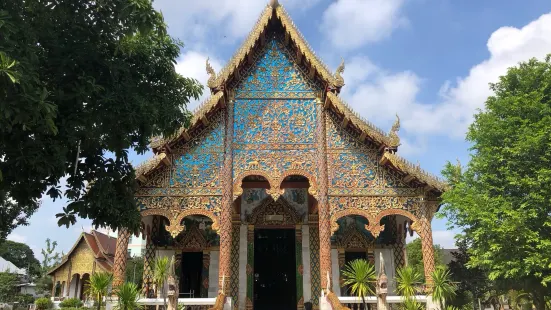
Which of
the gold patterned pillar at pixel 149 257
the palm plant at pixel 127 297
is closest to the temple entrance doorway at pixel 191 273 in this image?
the gold patterned pillar at pixel 149 257

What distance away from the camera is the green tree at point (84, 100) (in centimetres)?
477

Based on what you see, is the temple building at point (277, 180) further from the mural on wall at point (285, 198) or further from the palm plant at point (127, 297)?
the palm plant at point (127, 297)

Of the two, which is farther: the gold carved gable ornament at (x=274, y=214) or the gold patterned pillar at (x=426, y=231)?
the gold carved gable ornament at (x=274, y=214)

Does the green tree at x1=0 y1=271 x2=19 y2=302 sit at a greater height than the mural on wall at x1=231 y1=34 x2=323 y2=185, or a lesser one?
lesser

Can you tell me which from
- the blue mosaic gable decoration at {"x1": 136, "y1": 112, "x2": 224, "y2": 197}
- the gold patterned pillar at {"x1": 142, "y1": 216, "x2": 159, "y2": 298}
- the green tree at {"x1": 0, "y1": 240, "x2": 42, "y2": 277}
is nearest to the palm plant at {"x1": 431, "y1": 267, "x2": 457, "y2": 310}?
the blue mosaic gable decoration at {"x1": 136, "y1": 112, "x2": 224, "y2": 197}

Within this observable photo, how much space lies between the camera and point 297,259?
1291 cm

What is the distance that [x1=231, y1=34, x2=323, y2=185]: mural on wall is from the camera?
1094cm

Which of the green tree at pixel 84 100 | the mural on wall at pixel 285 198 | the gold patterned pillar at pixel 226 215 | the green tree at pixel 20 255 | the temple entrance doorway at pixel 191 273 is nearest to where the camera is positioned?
the green tree at pixel 84 100

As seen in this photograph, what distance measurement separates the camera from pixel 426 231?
35.0 ft

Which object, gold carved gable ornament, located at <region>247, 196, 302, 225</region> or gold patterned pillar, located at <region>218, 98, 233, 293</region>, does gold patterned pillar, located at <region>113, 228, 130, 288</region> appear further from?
gold carved gable ornament, located at <region>247, 196, 302, 225</region>

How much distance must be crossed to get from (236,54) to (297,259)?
19.7ft

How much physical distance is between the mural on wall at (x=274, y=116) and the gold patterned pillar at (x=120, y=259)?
2926 mm

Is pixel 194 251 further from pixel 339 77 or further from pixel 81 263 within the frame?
pixel 81 263

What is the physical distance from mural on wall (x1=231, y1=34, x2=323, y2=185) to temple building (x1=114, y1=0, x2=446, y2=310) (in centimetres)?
3
